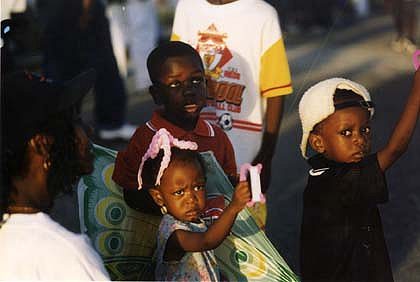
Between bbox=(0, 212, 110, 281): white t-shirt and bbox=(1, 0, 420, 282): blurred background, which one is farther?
bbox=(1, 0, 420, 282): blurred background

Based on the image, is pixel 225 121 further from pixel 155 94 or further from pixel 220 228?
pixel 220 228

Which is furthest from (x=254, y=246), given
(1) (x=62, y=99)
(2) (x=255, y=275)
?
(1) (x=62, y=99)

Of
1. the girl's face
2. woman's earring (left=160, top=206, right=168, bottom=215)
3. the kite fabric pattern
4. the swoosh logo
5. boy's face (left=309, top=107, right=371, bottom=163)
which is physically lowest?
the kite fabric pattern

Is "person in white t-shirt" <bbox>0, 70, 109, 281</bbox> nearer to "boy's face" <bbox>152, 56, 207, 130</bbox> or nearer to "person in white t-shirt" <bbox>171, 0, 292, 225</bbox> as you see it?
"boy's face" <bbox>152, 56, 207, 130</bbox>

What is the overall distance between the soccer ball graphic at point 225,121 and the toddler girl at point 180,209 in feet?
1.62

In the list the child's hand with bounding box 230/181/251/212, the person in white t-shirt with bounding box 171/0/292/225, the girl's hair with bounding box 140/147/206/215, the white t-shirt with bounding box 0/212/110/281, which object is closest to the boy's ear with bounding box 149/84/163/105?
the person in white t-shirt with bounding box 171/0/292/225

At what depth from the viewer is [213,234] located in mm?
3037

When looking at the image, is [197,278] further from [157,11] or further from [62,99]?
[157,11]

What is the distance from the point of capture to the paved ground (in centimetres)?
357

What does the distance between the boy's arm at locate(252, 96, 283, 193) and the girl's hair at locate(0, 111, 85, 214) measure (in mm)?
1090

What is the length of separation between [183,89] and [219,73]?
1.00ft

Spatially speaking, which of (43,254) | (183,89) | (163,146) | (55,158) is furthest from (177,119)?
(43,254)

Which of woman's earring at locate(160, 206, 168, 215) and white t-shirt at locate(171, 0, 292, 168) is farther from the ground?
white t-shirt at locate(171, 0, 292, 168)

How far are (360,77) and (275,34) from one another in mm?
393
